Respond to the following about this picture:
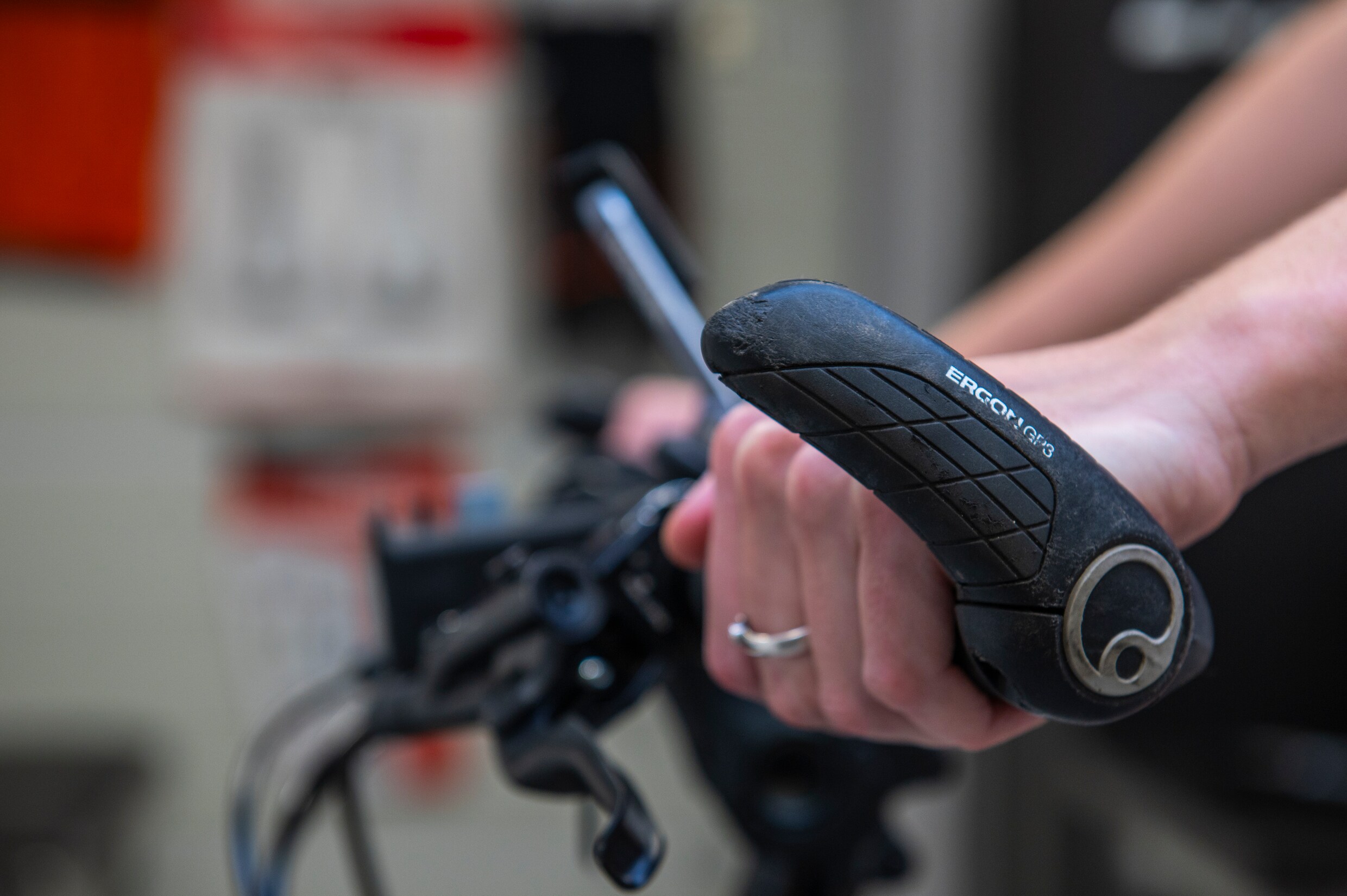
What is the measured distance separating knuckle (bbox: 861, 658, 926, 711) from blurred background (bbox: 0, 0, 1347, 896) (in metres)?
1.10

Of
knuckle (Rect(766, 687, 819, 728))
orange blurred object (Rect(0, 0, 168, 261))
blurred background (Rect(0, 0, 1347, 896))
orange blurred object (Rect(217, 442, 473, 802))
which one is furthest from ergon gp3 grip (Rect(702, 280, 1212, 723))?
orange blurred object (Rect(0, 0, 168, 261))

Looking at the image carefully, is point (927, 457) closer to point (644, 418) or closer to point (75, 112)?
point (644, 418)

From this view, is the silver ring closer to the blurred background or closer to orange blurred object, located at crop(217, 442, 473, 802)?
the blurred background

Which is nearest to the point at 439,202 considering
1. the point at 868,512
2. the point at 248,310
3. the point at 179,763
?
the point at 248,310

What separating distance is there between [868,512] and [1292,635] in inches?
52.9

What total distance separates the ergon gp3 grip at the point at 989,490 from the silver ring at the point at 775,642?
9 centimetres

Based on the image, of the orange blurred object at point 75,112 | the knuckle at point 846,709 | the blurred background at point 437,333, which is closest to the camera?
the knuckle at point 846,709

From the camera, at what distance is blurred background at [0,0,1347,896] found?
1511 millimetres

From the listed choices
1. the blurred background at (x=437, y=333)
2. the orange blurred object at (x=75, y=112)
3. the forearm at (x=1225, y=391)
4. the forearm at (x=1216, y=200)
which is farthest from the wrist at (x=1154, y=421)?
the orange blurred object at (x=75, y=112)

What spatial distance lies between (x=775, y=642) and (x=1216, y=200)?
0.60m

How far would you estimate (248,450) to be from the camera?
188 cm

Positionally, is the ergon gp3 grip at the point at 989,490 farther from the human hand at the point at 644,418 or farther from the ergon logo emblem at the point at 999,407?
the human hand at the point at 644,418

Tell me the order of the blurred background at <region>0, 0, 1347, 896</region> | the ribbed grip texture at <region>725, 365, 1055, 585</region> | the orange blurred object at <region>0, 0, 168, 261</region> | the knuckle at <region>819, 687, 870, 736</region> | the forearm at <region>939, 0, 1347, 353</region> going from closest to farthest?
the ribbed grip texture at <region>725, 365, 1055, 585</region> → the knuckle at <region>819, 687, 870, 736</region> → the forearm at <region>939, 0, 1347, 353</region> → the blurred background at <region>0, 0, 1347, 896</region> → the orange blurred object at <region>0, 0, 168, 261</region>

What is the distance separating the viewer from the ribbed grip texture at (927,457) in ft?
0.99
